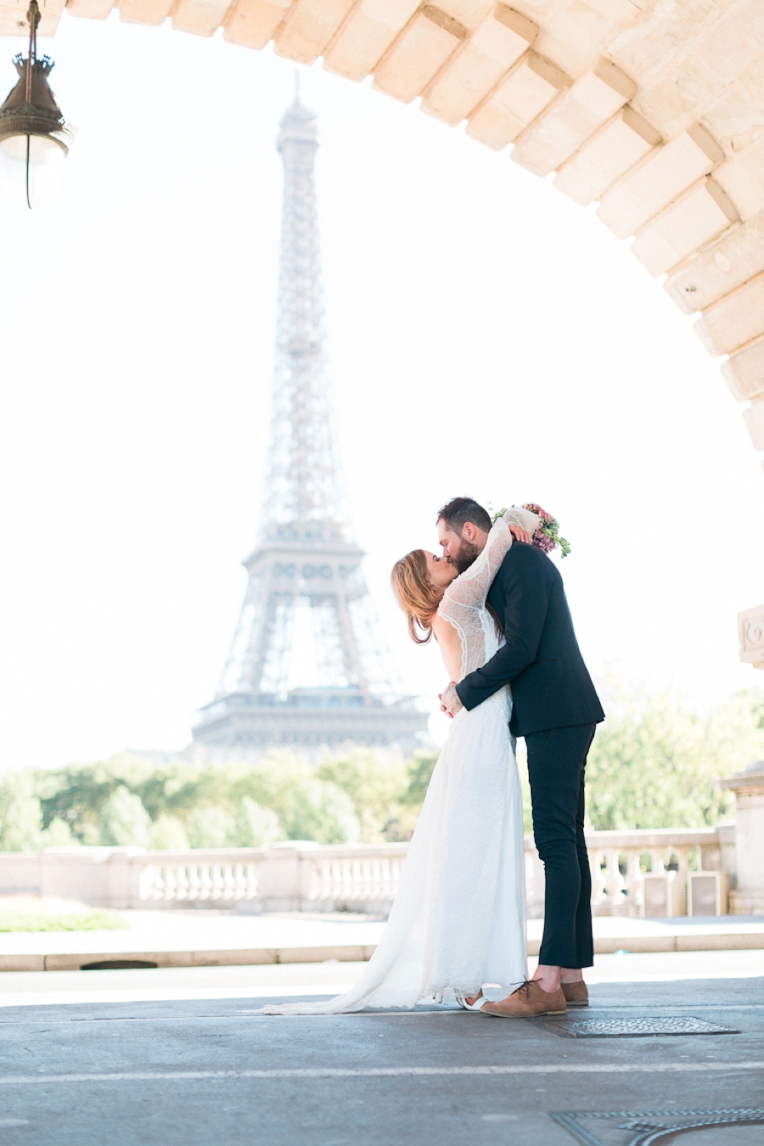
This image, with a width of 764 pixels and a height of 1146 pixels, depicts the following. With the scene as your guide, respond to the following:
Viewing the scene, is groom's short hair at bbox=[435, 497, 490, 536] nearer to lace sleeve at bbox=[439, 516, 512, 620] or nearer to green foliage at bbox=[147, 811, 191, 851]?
lace sleeve at bbox=[439, 516, 512, 620]

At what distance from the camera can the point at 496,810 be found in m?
4.51

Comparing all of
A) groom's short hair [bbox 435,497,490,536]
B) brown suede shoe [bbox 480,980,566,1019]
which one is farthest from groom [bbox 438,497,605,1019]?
groom's short hair [bbox 435,497,490,536]

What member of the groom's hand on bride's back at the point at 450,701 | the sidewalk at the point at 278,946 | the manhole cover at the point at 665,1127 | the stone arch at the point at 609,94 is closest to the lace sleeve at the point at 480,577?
the groom's hand on bride's back at the point at 450,701

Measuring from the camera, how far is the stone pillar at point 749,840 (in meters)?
11.3

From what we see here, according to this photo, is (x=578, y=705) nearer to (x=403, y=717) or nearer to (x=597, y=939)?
(x=597, y=939)

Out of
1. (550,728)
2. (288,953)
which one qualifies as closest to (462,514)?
(550,728)

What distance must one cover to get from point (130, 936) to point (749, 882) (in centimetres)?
534

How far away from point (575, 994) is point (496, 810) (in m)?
0.66

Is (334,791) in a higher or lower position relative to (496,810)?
lower

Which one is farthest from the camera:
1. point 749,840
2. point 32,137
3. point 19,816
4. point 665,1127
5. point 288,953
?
point 19,816

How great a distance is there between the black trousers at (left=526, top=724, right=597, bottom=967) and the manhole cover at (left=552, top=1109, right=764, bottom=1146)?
1.70 meters

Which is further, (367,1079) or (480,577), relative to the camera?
(480,577)

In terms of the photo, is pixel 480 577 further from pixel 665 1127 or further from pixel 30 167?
pixel 30 167

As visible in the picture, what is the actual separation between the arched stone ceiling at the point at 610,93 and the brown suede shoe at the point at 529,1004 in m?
3.11
